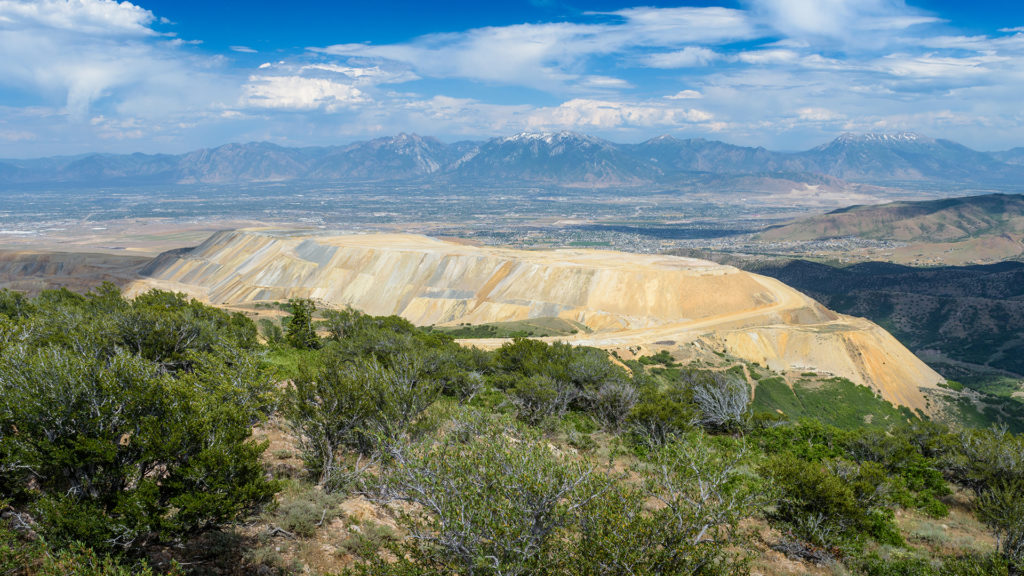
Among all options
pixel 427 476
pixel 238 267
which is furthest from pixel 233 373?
pixel 238 267

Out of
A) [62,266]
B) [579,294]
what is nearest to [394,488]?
[579,294]

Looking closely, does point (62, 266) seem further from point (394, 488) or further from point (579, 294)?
point (394, 488)

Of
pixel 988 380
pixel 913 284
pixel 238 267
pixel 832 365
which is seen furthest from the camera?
pixel 913 284

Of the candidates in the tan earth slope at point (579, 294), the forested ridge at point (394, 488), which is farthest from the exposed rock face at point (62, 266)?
the forested ridge at point (394, 488)

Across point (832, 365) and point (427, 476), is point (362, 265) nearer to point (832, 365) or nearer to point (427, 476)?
point (832, 365)

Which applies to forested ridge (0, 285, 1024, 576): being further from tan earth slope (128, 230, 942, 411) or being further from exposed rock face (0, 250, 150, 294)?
exposed rock face (0, 250, 150, 294)

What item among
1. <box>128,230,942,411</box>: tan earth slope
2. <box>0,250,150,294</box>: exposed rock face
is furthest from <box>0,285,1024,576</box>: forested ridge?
<box>0,250,150,294</box>: exposed rock face
